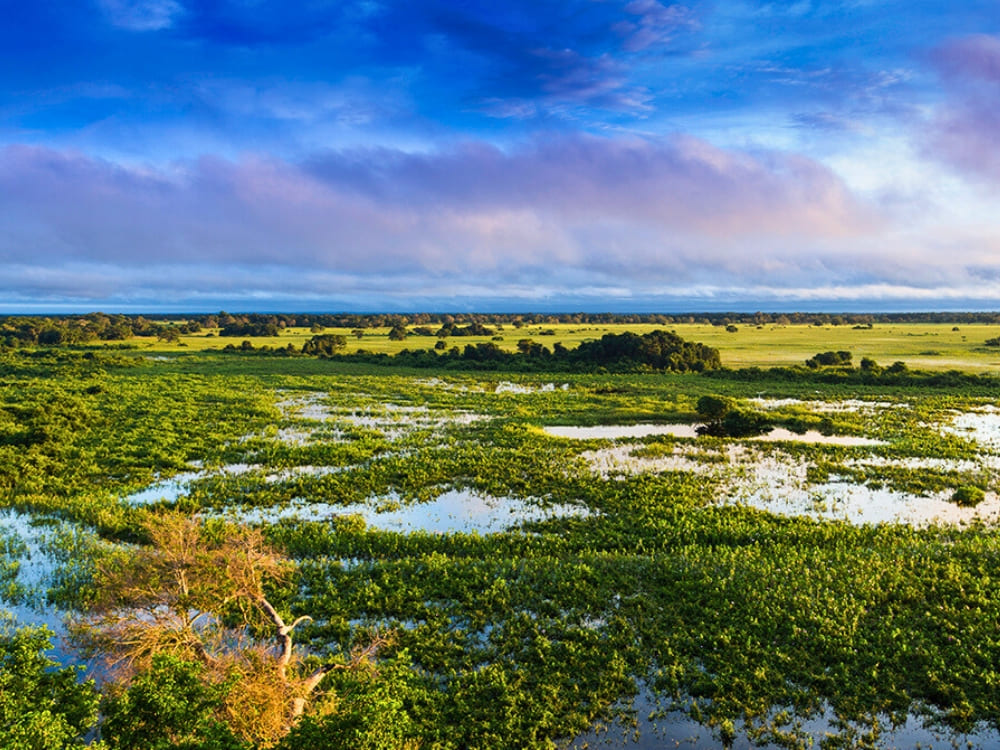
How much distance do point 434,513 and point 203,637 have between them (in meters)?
11.9

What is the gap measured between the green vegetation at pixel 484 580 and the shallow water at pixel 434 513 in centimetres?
25

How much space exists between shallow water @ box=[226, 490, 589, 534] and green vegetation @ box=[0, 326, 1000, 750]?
0.82 ft

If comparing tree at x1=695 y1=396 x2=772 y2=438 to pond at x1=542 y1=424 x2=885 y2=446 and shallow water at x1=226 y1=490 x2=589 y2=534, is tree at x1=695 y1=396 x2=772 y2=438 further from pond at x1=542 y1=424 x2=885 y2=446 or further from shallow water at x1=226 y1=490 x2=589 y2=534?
shallow water at x1=226 y1=490 x2=589 y2=534

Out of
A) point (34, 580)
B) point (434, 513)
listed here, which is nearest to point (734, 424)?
point (434, 513)

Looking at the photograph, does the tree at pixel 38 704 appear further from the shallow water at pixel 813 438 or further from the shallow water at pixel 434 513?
the shallow water at pixel 813 438

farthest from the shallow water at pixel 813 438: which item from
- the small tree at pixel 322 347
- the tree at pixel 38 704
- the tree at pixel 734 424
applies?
the small tree at pixel 322 347

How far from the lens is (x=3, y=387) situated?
56469mm

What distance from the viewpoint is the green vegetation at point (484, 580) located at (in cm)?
1066

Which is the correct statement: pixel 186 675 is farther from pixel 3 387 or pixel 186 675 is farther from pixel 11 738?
pixel 3 387

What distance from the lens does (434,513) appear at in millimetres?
24578

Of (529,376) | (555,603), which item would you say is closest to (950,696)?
(555,603)

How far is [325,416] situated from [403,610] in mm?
32898

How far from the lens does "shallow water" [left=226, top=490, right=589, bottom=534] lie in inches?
909

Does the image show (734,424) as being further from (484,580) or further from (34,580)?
(34,580)
